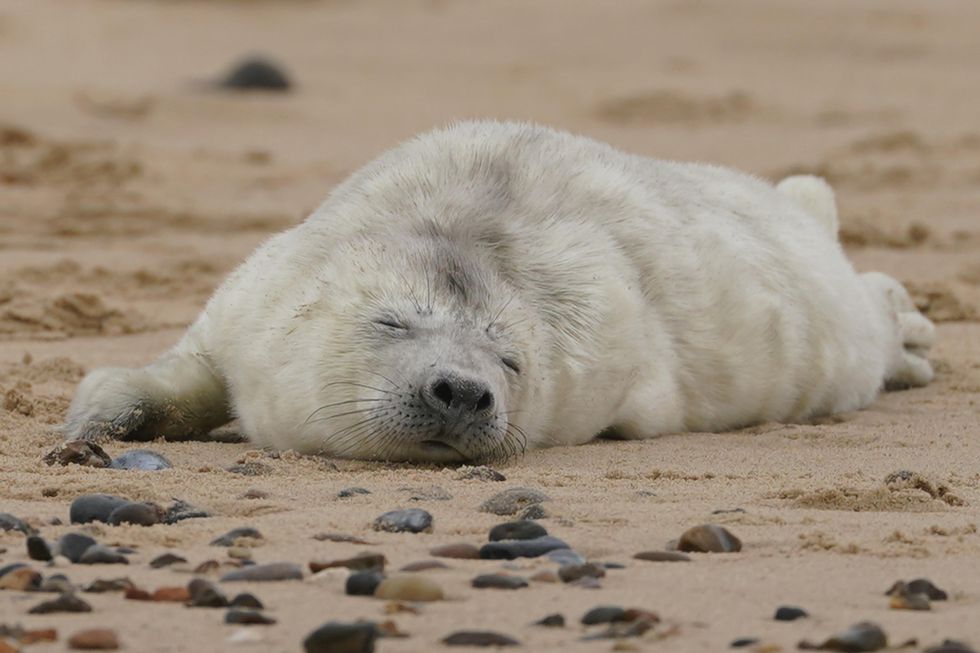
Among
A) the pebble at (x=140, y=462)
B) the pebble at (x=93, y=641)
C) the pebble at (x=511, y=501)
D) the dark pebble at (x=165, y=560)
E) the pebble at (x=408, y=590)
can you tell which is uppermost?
the pebble at (x=140, y=462)

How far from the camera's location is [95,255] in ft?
27.7

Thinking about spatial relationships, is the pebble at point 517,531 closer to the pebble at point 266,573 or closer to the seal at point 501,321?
the pebble at point 266,573

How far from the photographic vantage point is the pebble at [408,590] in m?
3.04

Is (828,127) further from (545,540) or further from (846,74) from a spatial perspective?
(545,540)

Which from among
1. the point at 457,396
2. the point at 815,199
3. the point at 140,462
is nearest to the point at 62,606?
the point at 140,462

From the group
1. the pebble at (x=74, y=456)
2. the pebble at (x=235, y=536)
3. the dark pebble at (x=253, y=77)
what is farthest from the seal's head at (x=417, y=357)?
the dark pebble at (x=253, y=77)

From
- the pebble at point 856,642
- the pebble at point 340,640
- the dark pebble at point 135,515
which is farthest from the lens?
the dark pebble at point 135,515

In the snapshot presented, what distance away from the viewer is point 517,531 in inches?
140

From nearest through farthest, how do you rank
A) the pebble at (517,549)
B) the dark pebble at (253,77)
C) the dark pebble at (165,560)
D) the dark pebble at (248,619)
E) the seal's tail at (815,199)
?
the dark pebble at (248,619) → the dark pebble at (165,560) → the pebble at (517,549) → the seal's tail at (815,199) → the dark pebble at (253,77)

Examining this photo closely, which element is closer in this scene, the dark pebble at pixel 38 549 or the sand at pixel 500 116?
the sand at pixel 500 116

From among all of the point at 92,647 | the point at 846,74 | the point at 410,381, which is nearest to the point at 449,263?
the point at 410,381

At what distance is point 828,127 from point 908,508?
982cm

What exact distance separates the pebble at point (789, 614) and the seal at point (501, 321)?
1.67 meters

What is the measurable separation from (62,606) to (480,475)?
5.32 ft
